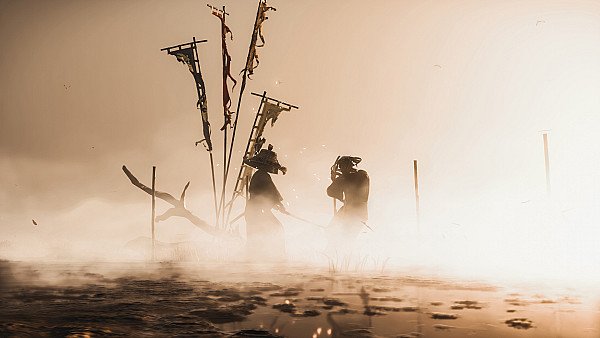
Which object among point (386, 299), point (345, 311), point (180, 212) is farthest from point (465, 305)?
point (180, 212)

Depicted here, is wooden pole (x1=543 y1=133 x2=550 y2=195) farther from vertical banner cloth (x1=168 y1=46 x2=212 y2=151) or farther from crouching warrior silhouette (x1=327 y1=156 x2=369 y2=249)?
vertical banner cloth (x1=168 y1=46 x2=212 y2=151)

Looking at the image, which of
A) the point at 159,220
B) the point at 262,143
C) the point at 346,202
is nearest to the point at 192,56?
the point at 262,143

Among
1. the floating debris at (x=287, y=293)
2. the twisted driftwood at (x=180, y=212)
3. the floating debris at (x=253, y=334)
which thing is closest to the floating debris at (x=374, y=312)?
the floating debris at (x=253, y=334)

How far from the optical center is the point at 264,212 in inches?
738

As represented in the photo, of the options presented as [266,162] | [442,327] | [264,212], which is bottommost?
[442,327]

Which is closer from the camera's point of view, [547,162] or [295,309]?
[295,309]

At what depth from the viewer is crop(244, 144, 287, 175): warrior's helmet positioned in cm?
1912

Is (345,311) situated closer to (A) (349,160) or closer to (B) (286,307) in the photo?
(B) (286,307)

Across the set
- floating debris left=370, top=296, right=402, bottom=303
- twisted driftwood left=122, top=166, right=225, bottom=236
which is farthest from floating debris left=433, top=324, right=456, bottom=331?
twisted driftwood left=122, top=166, right=225, bottom=236

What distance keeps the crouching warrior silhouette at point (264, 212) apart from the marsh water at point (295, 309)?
7235 mm

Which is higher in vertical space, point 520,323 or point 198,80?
point 198,80

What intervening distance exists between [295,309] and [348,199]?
10636 millimetres

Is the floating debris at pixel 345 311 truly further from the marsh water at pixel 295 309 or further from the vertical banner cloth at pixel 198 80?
the vertical banner cloth at pixel 198 80

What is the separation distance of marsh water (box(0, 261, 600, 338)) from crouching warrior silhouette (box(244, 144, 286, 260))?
7.23 m
